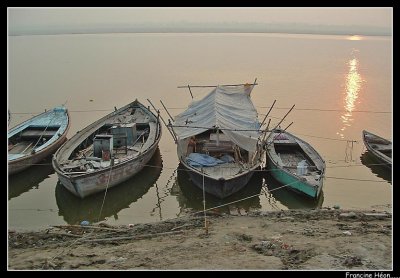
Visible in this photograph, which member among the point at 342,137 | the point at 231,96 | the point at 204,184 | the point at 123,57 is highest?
the point at 123,57

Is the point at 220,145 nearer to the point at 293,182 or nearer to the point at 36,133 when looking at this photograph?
the point at 293,182

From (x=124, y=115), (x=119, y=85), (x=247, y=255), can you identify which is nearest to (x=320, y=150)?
(x=124, y=115)

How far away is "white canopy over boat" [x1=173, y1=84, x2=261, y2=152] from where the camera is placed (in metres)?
13.5

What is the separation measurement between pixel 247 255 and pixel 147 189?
23.4 feet

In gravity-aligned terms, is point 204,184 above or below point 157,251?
above

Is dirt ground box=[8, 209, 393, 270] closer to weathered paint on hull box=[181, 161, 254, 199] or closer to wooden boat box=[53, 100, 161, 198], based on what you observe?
weathered paint on hull box=[181, 161, 254, 199]

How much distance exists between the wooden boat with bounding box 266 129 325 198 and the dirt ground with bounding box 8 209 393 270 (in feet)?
4.90

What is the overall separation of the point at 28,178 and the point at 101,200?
3674 millimetres

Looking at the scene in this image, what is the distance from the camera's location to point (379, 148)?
16906 mm

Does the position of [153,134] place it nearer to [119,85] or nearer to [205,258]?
[205,258]

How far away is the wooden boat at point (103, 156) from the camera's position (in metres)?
12.7

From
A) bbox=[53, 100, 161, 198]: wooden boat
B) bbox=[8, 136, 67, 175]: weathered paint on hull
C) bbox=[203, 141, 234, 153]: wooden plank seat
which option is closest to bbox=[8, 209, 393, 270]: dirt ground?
bbox=[53, 100, 161, 198]: wooden boat

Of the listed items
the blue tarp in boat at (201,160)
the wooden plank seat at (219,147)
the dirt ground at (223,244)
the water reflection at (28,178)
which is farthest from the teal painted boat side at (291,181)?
the water reflection at (28,178)

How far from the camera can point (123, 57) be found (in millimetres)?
52062
